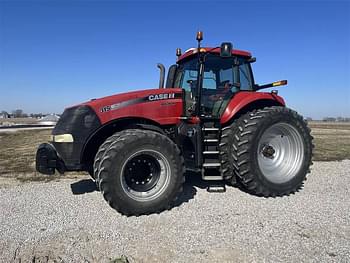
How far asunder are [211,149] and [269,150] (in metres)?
1.13

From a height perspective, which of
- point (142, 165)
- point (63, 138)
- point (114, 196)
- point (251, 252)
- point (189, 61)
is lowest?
point (251, 252)

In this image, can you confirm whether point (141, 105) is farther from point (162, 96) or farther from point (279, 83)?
point (279, 83)

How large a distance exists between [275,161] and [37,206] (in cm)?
435

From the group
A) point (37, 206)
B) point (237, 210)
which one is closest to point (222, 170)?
point (237, 210)

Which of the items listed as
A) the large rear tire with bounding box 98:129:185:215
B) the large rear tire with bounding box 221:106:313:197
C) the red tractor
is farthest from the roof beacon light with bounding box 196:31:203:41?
the large rear tire with bounding box 98:129:185:215

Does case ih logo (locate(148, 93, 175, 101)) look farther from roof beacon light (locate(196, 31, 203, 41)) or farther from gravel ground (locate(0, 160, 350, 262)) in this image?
gravel ground (locate(0, 160, 350, 262))

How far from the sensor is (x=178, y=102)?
5348mm

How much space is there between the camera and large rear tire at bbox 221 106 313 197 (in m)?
4.93

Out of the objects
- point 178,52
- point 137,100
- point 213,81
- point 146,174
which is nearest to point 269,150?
point 213,81

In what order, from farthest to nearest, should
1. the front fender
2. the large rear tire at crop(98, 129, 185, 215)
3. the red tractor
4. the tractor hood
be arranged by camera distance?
the front fender, the tractor hood, the red tractor, the large rear tire at crop(98, 129, 185, 215)

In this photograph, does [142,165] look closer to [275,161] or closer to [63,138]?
Answer: [63,138]

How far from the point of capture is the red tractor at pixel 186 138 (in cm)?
447

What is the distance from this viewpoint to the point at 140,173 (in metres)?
4.73

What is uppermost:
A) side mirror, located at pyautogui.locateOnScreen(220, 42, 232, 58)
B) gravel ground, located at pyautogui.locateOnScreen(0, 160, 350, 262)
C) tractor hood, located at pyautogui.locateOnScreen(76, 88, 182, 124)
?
side mirror, located at pyautogui.locateOnScreen(220, 42, 232, 58)
